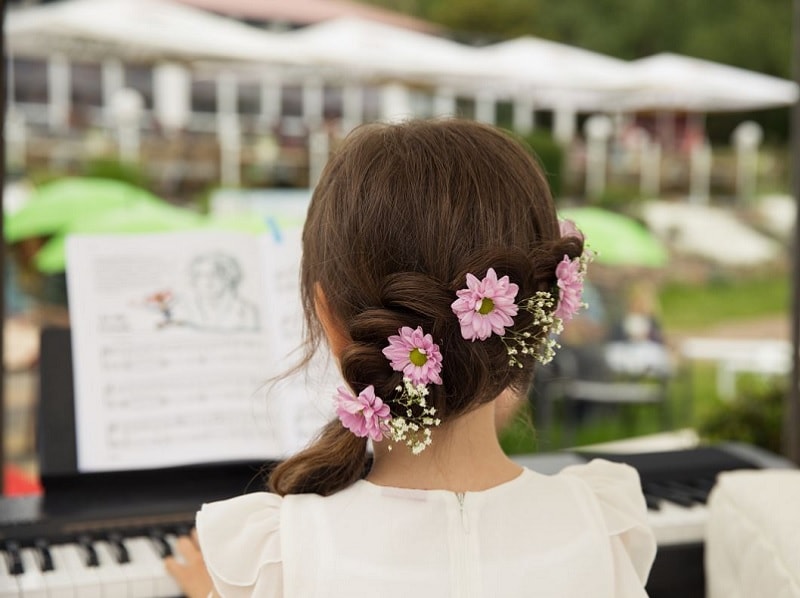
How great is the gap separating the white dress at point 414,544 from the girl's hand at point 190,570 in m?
0.27

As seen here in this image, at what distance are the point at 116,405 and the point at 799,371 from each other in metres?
2.32

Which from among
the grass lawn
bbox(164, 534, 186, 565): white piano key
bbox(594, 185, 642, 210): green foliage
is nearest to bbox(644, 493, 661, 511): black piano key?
the grass lawn

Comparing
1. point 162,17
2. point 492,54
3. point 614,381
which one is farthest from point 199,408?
point 492,54

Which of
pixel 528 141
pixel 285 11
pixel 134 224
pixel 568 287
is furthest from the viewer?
pixel 285 11

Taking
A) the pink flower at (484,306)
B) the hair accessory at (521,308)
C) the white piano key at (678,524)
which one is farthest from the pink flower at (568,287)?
the white piano key at (678,524)

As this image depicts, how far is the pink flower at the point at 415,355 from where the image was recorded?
1.20 meters

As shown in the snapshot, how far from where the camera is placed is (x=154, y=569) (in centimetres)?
169

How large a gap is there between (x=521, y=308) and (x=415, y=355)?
6.2 inches

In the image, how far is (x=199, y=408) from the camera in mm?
1984

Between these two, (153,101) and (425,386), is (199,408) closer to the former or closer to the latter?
(425,386)

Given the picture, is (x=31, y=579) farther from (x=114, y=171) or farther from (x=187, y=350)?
(x=114, y=171)

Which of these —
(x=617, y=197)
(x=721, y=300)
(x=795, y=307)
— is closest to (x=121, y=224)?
(x=795, y=307)

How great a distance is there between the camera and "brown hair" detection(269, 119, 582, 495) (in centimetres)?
122

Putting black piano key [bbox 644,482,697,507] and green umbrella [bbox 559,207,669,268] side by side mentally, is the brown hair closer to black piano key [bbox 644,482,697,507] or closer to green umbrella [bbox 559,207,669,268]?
black piano key [bbox 644,482,697,507]
